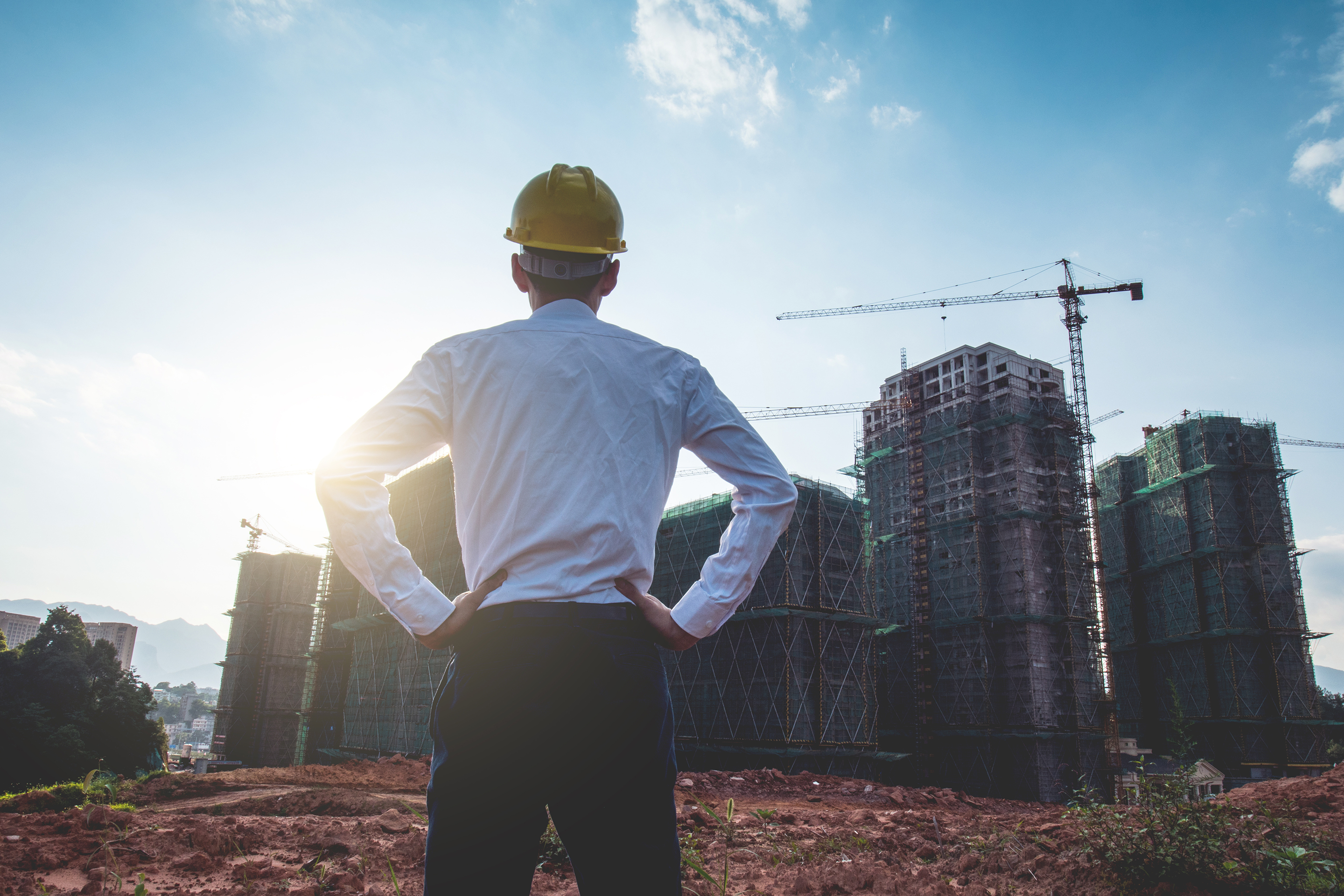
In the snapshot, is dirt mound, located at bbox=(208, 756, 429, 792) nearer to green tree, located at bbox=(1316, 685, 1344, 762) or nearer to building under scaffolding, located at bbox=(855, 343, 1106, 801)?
building under scaffolding, located at bbox=(855, 343, 1106, 801)

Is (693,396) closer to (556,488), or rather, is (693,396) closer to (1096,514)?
(556,488)

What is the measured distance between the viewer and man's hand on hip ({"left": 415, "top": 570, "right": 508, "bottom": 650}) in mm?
1488

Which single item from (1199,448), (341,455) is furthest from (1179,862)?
(1199,448)

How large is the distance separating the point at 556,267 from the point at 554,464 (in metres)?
0.58

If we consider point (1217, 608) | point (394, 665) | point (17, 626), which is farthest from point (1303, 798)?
point (17, 626)

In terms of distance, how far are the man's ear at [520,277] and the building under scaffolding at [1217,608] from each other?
4399 cm

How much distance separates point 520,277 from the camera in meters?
1.99

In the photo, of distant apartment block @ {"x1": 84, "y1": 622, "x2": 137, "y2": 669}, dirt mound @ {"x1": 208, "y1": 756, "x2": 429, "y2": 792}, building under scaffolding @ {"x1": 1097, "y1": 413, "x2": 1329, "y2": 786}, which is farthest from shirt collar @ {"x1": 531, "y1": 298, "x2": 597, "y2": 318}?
distant apartment block @ {"x1": 84, "y1": 622, "x2": 137, "y2": 669}

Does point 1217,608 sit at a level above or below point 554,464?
above

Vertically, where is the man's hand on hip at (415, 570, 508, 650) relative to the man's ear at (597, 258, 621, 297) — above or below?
below

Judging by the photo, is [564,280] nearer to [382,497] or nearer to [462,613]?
[382,497]

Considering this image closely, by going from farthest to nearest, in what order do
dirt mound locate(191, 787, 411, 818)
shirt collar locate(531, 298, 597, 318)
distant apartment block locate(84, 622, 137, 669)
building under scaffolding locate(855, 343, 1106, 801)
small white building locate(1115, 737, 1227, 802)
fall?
distant apartment block locate(84, 622, 137, 669)
building under scaffolding locate(855, 343, 1106, 801)
small white building locate(1115, 737, 1227, 802)
dirt mound locate(191, 787, 411, 818)
shirt collar locate(531, 298, 597, 318)

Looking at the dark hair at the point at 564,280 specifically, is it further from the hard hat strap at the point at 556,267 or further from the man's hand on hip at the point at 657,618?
the man's hand on hip at the point at 657,618

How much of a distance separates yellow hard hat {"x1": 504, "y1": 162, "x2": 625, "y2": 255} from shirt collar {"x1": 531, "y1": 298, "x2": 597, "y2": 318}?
135 millimetres
